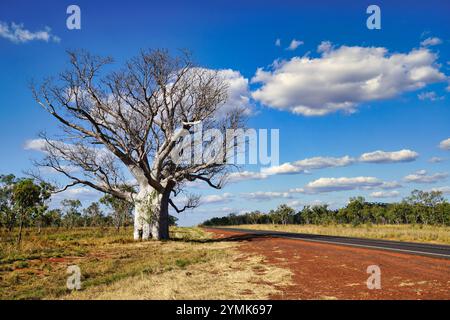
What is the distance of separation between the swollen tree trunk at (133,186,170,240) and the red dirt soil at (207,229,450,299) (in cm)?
1338

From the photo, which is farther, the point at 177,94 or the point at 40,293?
the point at 177,94

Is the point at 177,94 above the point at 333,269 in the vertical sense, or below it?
above

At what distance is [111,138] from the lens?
2522 centimetres

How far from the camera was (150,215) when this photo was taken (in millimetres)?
25719

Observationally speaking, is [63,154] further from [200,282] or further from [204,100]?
[200,282]

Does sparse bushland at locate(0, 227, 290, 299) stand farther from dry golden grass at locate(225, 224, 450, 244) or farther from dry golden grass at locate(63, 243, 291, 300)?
dry golden grass at locate(225, 224, 450, 244)

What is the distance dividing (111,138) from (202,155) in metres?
6.51

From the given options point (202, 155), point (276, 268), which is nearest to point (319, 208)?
point (202, 155)

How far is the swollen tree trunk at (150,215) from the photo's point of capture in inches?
1019

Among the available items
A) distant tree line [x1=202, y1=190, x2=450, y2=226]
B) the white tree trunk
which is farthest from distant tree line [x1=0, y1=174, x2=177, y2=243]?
distant tree line [x1=202, y1=190, x2=450, y2=226]

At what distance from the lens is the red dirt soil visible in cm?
774

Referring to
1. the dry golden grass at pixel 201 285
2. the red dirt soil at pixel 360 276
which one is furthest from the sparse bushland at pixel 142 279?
the red dirt soil at pixel 360 276

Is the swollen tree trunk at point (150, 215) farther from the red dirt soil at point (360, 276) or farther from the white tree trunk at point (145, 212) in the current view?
the red dirt soil at point (360, 276)
